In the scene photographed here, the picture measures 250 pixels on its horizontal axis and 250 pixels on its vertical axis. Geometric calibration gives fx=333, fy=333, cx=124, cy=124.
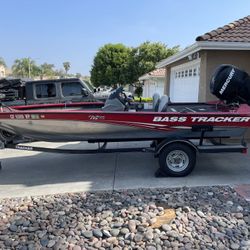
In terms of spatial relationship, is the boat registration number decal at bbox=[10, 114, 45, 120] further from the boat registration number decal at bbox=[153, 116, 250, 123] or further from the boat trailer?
the boat registration number decal at bbox=[153, 116, 250, 123]

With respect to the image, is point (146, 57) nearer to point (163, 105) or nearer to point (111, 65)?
point (111, 65)

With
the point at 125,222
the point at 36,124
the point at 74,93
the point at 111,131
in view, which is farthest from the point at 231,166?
the point at 74,93

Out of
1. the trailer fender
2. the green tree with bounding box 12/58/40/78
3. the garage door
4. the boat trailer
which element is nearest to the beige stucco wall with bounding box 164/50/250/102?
the garage door

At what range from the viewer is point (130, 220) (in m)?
4.22

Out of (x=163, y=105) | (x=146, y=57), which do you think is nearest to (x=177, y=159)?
(x=163, y=105)

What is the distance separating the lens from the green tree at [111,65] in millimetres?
45562

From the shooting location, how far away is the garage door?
418 inches

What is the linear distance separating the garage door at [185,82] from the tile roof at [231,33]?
4.27 ft

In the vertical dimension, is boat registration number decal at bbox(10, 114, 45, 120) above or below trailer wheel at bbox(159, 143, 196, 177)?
above

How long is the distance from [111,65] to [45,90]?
37.4 meters

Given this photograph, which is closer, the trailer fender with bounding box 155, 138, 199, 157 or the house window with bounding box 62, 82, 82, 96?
the trailer fender with bounding box 155, 138, 199, 157

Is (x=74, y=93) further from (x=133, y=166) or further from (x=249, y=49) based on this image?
(x=249, y=49)

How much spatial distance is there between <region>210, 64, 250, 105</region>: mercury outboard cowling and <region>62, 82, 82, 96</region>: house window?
5.15 metres

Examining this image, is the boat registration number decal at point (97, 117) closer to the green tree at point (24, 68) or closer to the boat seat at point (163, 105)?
the boat seat at point (163, 105)
